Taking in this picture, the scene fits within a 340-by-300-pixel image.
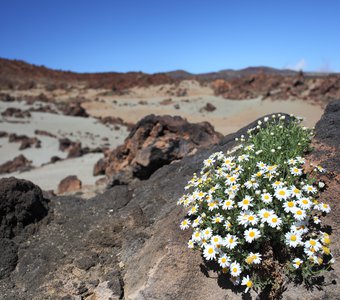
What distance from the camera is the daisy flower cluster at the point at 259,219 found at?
2.63 m

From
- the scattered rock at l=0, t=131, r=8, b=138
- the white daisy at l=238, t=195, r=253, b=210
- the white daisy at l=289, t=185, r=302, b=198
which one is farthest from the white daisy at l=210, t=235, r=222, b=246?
the scattered rock at l=0, t=131, r=8, b=138

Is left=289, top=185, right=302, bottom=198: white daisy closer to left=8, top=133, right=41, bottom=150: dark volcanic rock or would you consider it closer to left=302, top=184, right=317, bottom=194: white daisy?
left=302, top=184, right=317, bottom=194: white daisy

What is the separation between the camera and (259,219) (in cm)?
269

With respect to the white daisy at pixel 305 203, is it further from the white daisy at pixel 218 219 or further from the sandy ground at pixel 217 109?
the sandy ground at pixel 217 109

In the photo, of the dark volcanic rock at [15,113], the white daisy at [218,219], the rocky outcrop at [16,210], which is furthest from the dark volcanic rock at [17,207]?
the dark volcanic rock at [15,113]

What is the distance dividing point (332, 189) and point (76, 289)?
7.31 ft

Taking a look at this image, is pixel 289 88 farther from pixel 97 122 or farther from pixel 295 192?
pixel 295 192

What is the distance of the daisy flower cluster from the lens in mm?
2631

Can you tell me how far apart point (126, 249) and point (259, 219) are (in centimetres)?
153

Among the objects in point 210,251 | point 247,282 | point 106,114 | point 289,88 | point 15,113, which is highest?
point 210,251

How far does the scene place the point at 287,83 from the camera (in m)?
29.7

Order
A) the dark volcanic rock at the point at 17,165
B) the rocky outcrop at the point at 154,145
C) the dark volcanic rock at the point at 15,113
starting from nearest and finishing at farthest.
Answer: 1. the rocky outcrop at the point at 154,145
2. the dark volcanic rock at the point at 17,165
3. the dark volcanic rock at the point at 15,113

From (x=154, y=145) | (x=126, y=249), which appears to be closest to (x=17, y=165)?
(x=154, y=145)

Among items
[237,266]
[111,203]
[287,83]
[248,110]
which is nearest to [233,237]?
[237,266]
